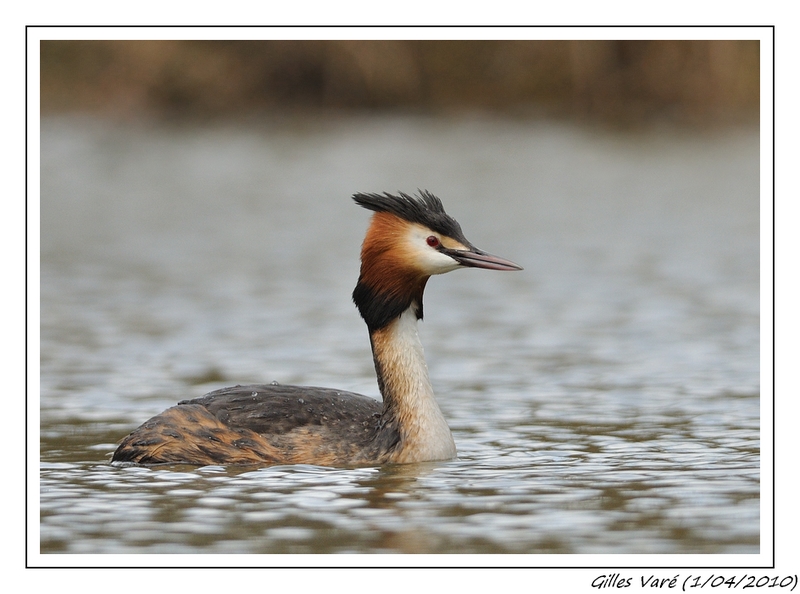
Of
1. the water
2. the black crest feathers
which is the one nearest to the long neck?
the water

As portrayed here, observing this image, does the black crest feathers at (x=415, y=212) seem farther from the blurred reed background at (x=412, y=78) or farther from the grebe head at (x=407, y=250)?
the blurred reed background at (x=412, y=78)

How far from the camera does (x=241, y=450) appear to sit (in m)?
9.30

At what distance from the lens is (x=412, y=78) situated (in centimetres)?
3703

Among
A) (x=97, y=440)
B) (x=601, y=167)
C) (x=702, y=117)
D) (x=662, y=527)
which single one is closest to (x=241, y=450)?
(x=97, y=440)

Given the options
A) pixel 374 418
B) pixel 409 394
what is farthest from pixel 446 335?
pixel 409 394

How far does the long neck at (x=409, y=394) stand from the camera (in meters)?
9.40

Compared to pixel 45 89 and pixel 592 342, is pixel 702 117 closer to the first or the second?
pixel 45 89

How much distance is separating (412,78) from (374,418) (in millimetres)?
28043

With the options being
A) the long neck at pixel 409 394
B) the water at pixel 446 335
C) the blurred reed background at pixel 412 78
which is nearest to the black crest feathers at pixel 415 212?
the long neck at pixel 409 394

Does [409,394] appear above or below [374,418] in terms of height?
above

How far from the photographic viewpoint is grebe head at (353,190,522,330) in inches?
367

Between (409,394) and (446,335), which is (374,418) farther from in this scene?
(446,335)

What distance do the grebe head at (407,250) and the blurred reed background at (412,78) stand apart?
24804mm
